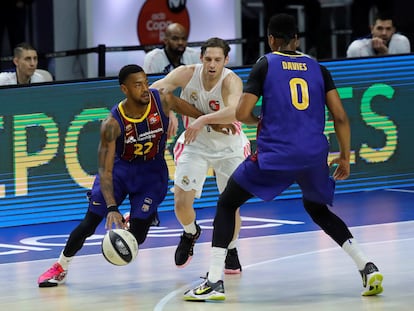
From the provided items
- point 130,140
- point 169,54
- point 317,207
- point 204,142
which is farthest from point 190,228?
→ point 169,54

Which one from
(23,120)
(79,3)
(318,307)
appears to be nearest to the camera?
(318,307)

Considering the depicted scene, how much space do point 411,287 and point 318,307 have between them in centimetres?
92

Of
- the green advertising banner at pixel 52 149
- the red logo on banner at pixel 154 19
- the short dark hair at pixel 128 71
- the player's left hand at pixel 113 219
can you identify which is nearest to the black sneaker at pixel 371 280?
the player's left hand at pixel 113 219

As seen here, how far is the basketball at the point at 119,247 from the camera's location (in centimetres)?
934

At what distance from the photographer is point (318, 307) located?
351 inches

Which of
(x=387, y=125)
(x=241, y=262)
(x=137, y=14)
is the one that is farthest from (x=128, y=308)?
(x=137, y=14)

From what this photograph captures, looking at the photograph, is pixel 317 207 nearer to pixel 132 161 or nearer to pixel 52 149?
pixel 132 161

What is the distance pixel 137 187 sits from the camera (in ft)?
32.2

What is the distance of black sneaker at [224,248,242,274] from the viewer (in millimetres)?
10359

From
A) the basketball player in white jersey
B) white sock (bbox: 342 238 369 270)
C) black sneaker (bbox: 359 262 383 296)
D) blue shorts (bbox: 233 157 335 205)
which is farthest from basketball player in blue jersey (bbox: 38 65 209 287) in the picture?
black sneaker (bbox: 359 262 383 296)

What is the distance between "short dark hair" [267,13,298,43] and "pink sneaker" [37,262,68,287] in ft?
8.22

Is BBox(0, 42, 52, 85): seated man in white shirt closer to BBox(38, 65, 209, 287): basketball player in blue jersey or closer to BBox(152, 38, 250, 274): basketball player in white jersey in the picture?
BBox(152, 38, 250, 274): basketball player in white jersey

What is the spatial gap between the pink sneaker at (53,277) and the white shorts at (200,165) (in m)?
1.25

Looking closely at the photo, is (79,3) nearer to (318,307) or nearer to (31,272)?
(31,272)
